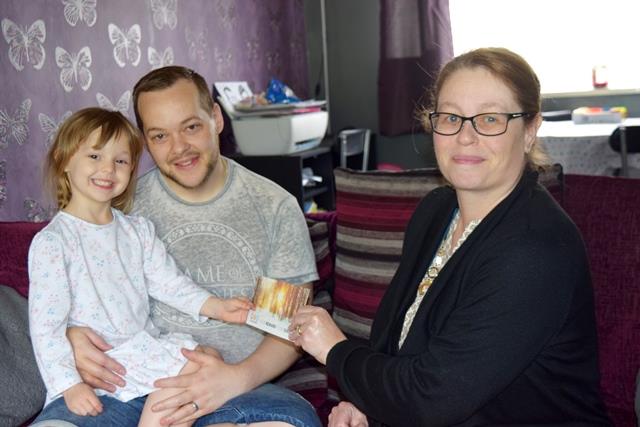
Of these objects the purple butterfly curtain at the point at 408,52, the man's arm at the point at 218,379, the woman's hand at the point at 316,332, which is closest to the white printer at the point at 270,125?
the purple butterfly curtain at the point at 408,52

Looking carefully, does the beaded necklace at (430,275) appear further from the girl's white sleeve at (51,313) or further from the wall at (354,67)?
the wall at (354,67)

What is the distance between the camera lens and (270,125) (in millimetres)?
3619

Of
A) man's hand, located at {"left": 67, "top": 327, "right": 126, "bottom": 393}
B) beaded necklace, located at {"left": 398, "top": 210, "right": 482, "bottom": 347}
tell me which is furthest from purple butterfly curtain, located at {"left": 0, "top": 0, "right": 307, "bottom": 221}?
beaded necklace, located at {"left": 398, "top": 210, "right": 482, "bottom": 347}

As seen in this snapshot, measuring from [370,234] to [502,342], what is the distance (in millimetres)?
832

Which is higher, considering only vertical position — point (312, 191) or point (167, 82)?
point (167, 82)

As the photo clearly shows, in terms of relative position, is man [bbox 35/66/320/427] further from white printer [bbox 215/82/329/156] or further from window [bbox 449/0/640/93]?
window [bbox 449/0/640/93]

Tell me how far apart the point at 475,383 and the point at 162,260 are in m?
0.83

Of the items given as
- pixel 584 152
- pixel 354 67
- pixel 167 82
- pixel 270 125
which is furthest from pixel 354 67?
pixel 167 82

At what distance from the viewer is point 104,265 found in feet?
5.27

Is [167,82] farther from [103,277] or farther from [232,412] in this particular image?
[232,412]

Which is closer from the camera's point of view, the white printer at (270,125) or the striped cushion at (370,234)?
the striped cushion at (370,234)

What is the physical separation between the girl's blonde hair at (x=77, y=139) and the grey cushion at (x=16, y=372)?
33cm

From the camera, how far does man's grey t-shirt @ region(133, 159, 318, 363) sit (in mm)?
1715

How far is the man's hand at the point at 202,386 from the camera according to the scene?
1.49 meters
